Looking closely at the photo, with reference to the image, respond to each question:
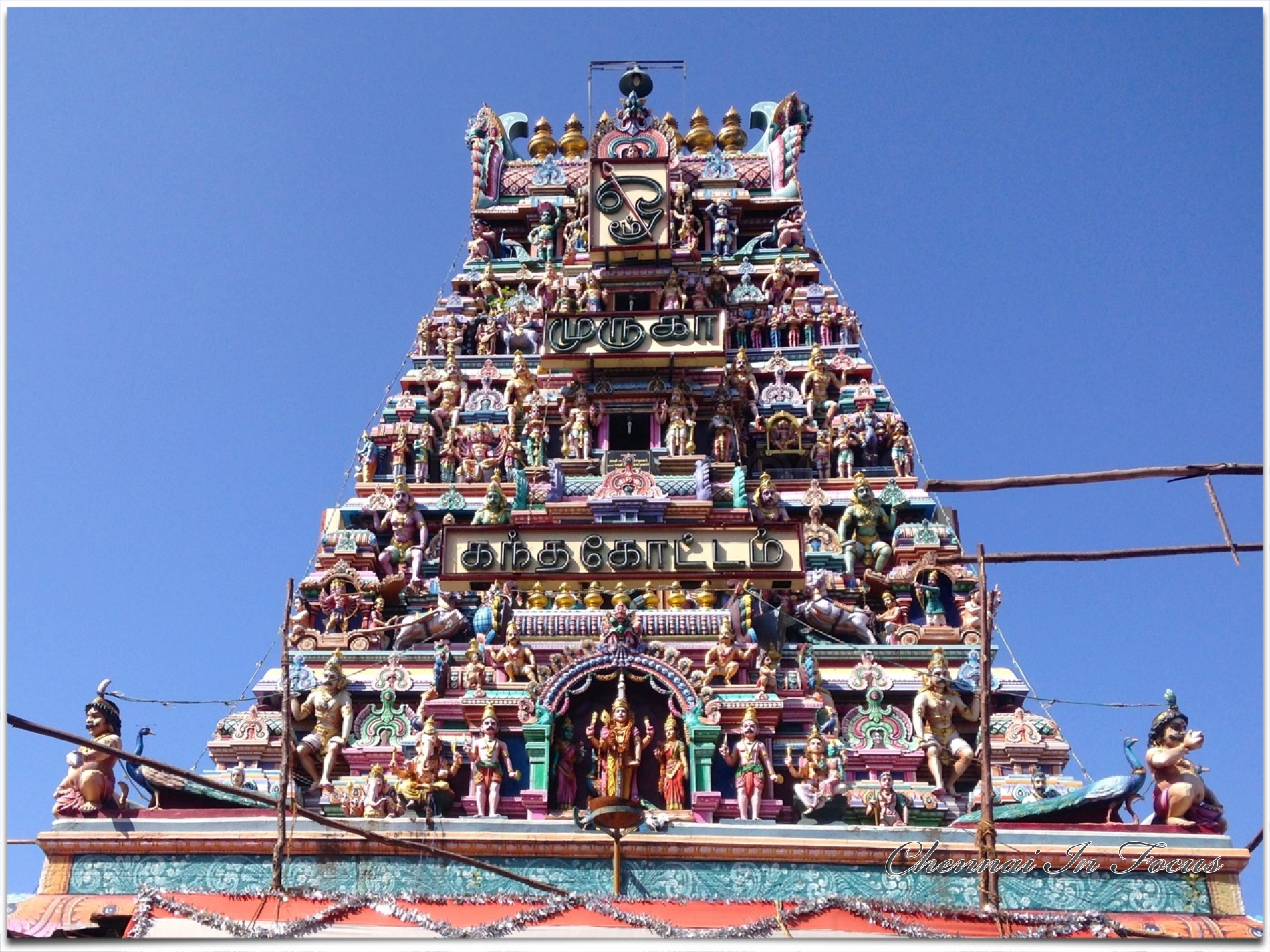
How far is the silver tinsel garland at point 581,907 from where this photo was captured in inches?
811

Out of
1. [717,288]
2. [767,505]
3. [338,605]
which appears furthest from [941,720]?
[717,288]

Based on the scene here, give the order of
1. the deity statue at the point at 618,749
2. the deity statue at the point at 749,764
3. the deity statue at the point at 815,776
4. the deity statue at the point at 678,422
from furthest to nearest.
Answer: the deity statue at the point at 678,422, the deity statue at the point at 618,749, the deity statue at the point at 749,764, the deity statue at the point at 815,776

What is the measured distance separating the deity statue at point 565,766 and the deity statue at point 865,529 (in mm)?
6801

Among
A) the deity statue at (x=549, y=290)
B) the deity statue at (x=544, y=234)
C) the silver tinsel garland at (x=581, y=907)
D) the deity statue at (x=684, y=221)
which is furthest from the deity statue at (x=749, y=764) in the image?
the deity statue at (x=544, y=234)

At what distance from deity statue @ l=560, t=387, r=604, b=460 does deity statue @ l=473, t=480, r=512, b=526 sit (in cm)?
182

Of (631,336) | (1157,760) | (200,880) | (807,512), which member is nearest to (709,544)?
(807,512)

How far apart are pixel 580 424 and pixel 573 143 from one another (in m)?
13.6

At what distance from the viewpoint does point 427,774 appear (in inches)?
915

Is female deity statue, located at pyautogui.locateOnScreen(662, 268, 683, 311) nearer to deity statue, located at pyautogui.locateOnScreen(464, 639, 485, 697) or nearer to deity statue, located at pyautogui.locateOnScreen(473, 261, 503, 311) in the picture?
deity statue, located at pyautogui.locateOnScreen(473, 261, 503, 311)

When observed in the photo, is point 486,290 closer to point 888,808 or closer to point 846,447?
point 846,447

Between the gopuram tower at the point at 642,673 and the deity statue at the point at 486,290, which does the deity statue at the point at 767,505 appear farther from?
the deity statue at the point at 486,290

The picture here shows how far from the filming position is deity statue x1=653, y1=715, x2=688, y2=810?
23.2 metres

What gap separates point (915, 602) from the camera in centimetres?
2727

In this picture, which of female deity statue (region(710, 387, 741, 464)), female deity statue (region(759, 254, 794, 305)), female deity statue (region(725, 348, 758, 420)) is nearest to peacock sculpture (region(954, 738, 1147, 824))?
female deity statue (region(710, 387, 741, 464))
